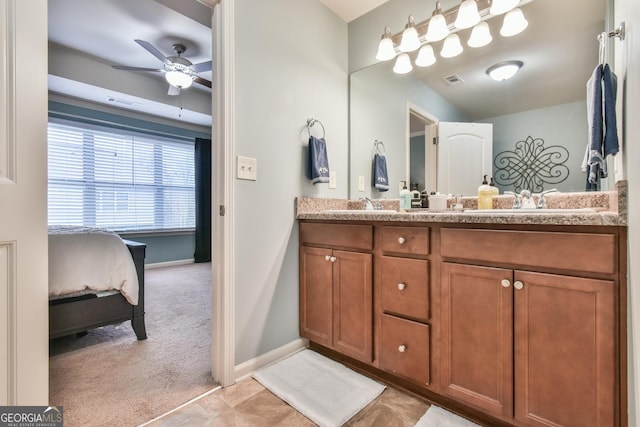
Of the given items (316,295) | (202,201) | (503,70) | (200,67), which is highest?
(200,67)

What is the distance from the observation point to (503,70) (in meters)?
1.63

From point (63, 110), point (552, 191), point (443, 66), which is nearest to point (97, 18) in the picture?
point (63, 110)

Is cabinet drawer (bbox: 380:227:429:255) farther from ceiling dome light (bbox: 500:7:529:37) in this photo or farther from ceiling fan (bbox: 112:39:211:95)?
ceiling fan (bbox: 112:39:211:95)

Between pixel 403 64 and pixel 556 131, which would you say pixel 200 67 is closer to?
pixel 403 64

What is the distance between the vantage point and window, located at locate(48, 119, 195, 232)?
12.1 feet

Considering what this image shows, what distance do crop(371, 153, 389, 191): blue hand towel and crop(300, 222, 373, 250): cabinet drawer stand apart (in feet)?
2.19

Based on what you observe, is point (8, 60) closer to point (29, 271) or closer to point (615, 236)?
point (29, 271)

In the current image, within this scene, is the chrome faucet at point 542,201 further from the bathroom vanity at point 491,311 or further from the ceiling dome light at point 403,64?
the ceiling dome light at point 403,64

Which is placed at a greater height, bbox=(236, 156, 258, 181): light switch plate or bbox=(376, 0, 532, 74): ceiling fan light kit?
bbox=(376, 0, 532, 74): ceiling fan light kit

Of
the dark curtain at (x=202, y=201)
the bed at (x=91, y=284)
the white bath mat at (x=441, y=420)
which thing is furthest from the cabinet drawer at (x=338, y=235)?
the dark curtain at (x=202, y=201)

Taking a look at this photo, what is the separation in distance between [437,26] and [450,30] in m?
0.10

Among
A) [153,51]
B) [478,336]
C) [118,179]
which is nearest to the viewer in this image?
[478,336]

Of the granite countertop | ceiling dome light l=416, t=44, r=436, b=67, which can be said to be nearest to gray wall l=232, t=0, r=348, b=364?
the granite countertop

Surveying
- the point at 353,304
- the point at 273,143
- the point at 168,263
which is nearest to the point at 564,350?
the point at 353,304
